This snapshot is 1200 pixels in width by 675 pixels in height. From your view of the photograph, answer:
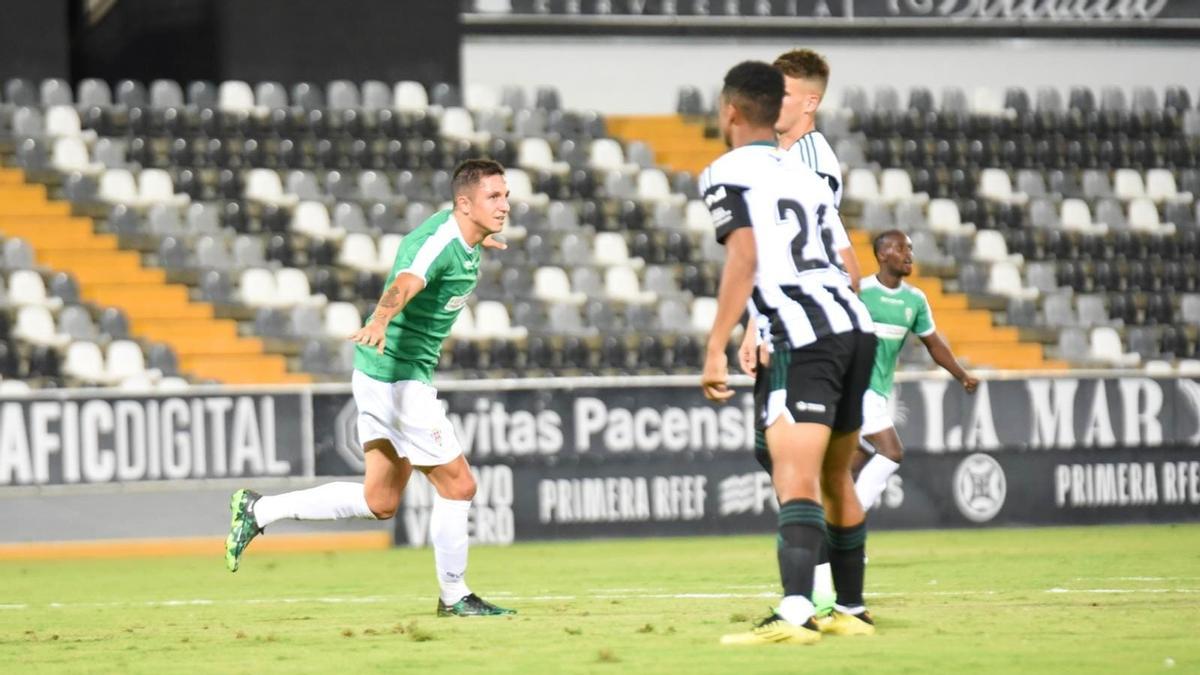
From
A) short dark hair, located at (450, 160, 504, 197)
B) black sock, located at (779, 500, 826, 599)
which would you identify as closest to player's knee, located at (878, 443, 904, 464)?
short dark hair, located at (450, 160, 504, 197)

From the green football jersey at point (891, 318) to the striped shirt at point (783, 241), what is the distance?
17.9 ft

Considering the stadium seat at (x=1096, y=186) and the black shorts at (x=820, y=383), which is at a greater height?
the stadium seat at (x=1096, y=186)

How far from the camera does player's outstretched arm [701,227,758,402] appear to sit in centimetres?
682

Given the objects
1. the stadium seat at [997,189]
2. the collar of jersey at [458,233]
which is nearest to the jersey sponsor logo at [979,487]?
the stadium seat at [997,189]

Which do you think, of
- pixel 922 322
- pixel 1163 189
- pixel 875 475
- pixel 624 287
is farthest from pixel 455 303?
pixel 1163 189

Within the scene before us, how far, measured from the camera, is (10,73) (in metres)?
22.2

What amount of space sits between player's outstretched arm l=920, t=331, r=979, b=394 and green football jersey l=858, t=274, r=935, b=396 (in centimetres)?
7

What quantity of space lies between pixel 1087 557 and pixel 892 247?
246cm

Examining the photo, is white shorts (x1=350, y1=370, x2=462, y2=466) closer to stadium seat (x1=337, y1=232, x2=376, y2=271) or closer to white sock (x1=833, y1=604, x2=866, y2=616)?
white sock (x1=833, y1=604, x2=866, y2=616)

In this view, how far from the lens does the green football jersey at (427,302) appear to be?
8867mm

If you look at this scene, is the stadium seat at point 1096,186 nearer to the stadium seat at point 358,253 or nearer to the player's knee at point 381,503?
the stadium seat at point 358,253

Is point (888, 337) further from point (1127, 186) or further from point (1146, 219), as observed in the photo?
point (1127, 186)

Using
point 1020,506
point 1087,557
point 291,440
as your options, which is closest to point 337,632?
point 1087,557

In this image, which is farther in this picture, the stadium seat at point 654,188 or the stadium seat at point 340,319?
the stadium seat at point 654,188
